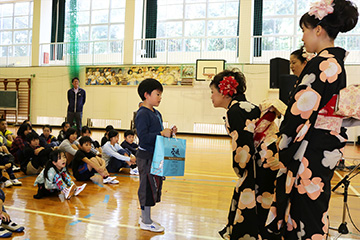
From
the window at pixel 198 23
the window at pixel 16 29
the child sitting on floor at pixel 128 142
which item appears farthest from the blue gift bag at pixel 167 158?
the window at pixel 16 29

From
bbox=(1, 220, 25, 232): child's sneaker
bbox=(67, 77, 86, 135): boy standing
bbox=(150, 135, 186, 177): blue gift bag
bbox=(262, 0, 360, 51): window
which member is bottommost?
bbox=(1, 220, 25, 232): child's sneaker

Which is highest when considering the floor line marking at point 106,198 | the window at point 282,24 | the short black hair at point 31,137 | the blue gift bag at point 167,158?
the window at point 282,24

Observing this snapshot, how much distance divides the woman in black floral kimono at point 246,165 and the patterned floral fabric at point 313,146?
18.6 inches

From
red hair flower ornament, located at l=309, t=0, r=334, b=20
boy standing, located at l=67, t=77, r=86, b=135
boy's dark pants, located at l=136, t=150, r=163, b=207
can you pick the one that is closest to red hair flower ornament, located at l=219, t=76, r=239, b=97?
red hair flower ornament, located at l=309, t=0, r=334, b=20

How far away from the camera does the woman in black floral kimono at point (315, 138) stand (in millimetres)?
1361

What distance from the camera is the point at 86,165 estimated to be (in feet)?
14.3

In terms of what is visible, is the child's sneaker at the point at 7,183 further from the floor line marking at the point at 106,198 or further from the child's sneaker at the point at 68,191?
the floor line marking at the point at 106,198

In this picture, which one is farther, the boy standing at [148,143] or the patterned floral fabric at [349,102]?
the boy standing at [148,143]

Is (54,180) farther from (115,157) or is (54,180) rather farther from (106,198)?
(115,157)

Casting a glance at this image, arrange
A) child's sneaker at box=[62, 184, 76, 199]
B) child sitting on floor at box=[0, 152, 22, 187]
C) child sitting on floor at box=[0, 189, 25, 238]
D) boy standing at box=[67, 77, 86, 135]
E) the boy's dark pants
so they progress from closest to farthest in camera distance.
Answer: child sitting on floor at box=[0, 189, 25, 238] → the boy's dark pants → child's sneaker at box=[62, 184, 76, 199] → child sitting on floor at box=[0, 152, 22, 187] → boy standing at box=[67, 77, 86, 135]

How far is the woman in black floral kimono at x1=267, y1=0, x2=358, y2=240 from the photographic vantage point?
136 cm

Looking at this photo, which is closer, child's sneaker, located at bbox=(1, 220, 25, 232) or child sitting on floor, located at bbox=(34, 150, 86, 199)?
child's sneaker, located at bbox=(1, 220, 25, 232)

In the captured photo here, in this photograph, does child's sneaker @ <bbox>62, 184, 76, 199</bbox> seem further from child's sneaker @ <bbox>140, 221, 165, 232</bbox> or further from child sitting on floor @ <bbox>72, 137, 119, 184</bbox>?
child's sneaker @ <bbox>140, 221, 165, 232</bbox>

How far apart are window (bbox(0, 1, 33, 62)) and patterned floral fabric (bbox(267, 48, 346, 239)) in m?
15.2
